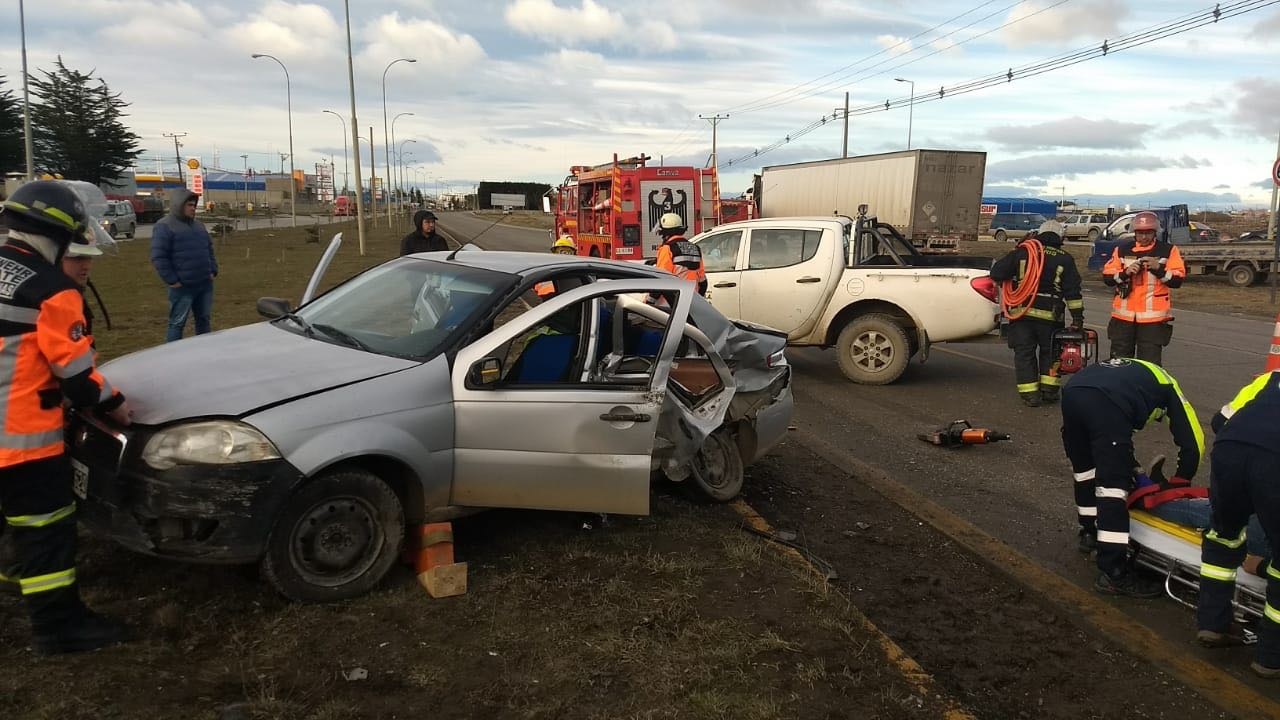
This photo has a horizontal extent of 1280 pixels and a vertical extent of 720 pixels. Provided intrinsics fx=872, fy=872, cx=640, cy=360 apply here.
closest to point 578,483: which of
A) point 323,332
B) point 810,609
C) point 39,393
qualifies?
point 810,609

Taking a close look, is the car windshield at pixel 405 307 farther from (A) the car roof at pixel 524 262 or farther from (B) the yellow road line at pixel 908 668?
(B) the yellow road line at pixel 908 668

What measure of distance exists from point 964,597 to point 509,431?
2.31m

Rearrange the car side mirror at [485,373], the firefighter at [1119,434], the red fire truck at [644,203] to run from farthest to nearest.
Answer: the red fire truck at [644,203], the firefighter at [1119,434], the car side mirror at [485,373]

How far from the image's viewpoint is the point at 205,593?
376cm

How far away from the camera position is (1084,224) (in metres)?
45.6

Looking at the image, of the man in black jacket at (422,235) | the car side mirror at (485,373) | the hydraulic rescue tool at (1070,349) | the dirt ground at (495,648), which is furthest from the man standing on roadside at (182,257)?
the hydraulic rescue tool at (1070,349)

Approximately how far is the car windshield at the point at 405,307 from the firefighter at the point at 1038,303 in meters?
5.83

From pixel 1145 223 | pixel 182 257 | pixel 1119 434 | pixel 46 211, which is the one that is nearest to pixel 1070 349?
pixel 1145 223

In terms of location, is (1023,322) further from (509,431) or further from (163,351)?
(163,351)

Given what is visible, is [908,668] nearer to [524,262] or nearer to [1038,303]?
[524,262]

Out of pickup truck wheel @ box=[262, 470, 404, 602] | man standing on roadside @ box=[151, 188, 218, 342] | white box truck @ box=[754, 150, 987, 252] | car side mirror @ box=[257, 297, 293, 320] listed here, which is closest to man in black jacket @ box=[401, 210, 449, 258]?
man standing on roadside @ box=[151, 188, 218, 342]

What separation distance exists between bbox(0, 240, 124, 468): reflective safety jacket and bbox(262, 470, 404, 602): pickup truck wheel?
0.86 metres

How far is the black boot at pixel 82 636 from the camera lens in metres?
3.22

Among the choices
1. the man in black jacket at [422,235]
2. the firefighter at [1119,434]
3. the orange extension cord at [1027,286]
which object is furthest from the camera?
the man in black jacket at [422,235]
